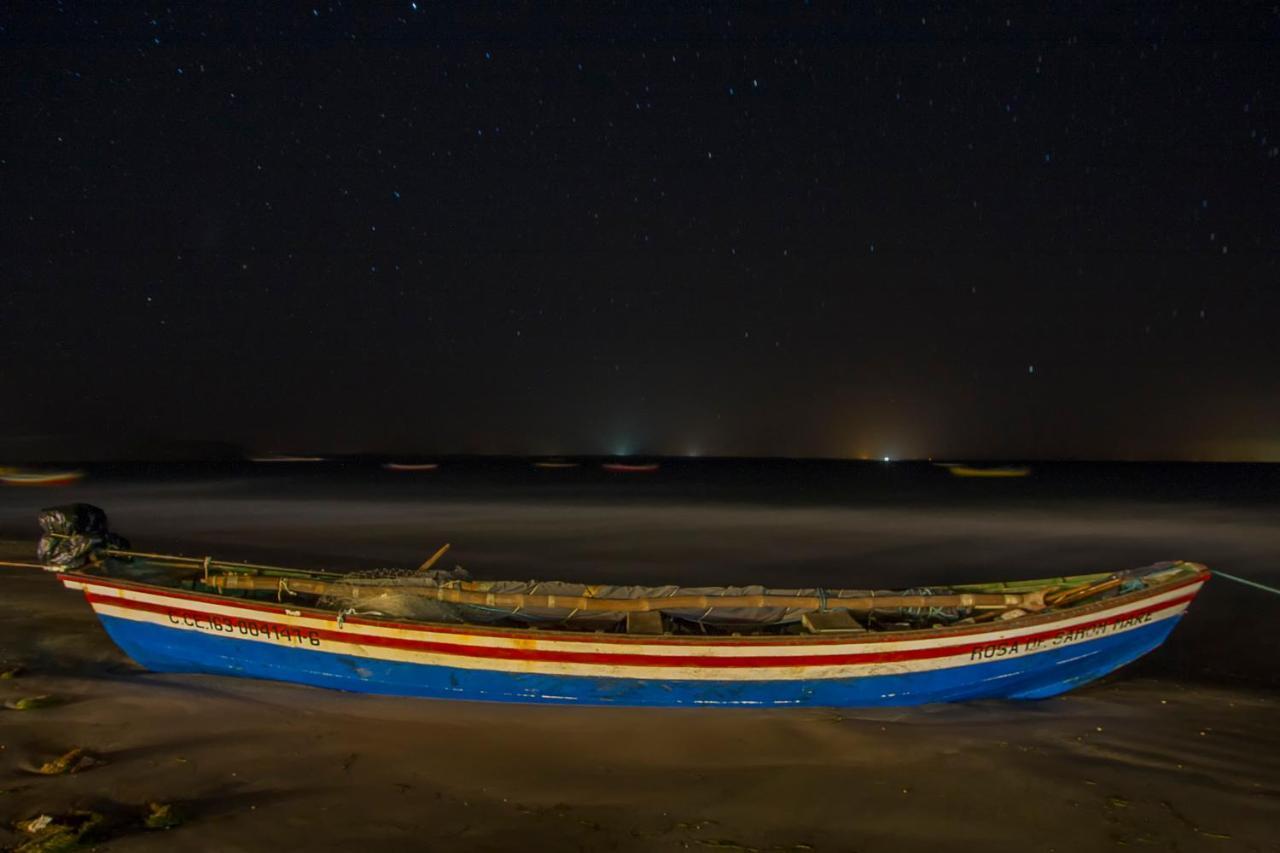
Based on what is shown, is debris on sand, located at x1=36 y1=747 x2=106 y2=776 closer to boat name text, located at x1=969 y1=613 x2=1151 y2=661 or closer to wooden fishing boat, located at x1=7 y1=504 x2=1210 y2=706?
wooden fishing boat, located at x1=7 y1=504 x2=1210 y2=706

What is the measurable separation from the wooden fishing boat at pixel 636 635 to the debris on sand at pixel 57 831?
2530mm

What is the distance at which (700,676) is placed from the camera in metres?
7.34

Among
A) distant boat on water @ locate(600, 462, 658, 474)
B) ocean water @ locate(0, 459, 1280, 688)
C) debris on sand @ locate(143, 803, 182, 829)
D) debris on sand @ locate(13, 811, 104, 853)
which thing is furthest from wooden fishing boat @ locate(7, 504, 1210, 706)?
distant boat on water @ locate(600, 462, 658, 474)

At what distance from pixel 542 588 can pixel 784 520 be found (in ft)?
64.5

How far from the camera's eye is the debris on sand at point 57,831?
4.97 m

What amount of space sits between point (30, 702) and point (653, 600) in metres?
5.53

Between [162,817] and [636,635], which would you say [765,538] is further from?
[162,817]

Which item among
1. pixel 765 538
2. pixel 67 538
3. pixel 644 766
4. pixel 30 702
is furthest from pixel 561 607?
pixel 765 538

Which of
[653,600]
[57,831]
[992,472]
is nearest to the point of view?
[57,831]

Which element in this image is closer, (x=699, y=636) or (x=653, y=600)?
(x=699, y=636)

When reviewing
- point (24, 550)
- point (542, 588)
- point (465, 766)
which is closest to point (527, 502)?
point (24, 550)

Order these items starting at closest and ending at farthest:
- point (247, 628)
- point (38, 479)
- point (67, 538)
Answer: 1. point (247, 628)
2. point (67, 538)
3. point (38, 479)

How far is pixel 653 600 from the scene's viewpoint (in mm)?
8195

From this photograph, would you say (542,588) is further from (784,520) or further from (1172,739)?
(784,520)
